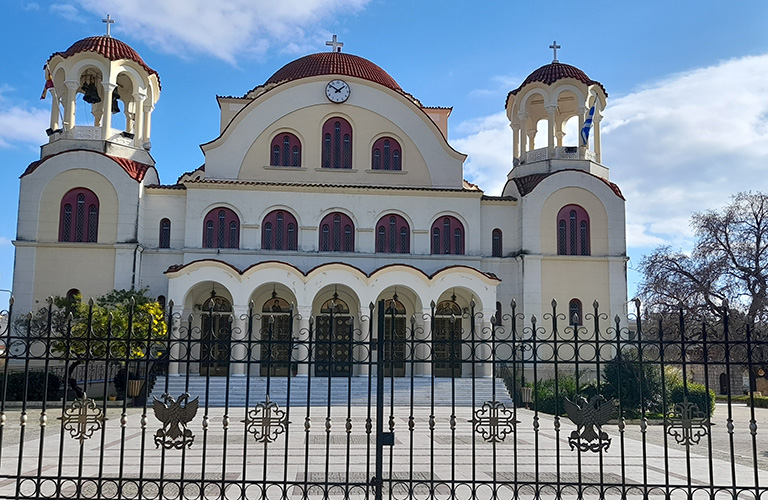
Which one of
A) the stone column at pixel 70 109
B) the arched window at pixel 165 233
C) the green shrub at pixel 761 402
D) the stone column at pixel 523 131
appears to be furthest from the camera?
the green shrub at pixel 761 402

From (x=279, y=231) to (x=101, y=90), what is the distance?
978cm

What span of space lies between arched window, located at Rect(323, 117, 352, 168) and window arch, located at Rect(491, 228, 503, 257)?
22.0 feet

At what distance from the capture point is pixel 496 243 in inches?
1164

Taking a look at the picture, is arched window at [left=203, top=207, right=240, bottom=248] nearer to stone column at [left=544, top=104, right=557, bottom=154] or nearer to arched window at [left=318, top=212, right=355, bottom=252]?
arched window at [left=318, top=212, right=355, bottom=252]

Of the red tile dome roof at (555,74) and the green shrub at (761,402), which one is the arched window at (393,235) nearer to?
the red tile dome roof at (555,74)

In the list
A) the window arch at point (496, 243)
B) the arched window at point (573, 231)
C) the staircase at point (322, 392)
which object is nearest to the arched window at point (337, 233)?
the staircase at point (322, 392)

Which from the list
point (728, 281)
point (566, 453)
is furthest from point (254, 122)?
point (728, 281)

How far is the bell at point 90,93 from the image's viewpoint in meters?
28.8

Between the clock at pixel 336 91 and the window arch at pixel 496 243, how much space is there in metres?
8.42

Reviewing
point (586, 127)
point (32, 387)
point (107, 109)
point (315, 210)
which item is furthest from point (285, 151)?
point (32, 387)

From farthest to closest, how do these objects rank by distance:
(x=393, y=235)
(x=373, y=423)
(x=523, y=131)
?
(x=523, y=131), (x=393, y=235), (x=373, y=423)

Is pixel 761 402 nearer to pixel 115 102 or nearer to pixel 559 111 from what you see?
pixel 559 111

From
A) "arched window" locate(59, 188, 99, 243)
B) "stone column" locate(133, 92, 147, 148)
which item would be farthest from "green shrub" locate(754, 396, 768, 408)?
"stone column" locate(133, 92, 147, 148)

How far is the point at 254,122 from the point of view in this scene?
29.1 metres
